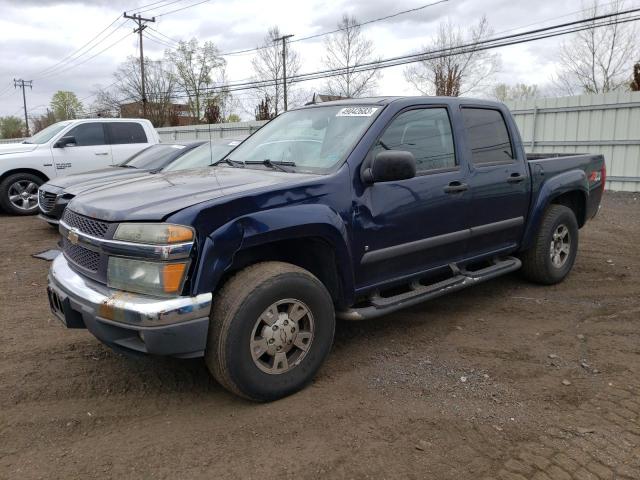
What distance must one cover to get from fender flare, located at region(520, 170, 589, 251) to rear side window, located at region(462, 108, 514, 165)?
552 millimetres

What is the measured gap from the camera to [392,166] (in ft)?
10.9

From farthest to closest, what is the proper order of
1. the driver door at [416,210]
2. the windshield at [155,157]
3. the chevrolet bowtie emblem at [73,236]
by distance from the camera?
the windshield at [155,157]
the driver door at [416,210]
the chevrolet bowtie emblem at [73,236]

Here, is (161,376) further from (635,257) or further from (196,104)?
(196,104)

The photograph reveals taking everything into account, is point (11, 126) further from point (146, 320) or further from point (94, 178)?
point (146, 320)

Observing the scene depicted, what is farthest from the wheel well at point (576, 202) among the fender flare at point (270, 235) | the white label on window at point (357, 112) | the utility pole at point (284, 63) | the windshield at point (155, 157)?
the utility pole at point (284, 63)

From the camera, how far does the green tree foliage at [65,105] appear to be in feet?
205

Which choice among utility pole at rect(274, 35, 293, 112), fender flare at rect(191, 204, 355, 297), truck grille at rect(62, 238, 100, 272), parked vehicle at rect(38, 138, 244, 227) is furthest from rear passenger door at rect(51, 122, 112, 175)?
utility pole at rect(274, 35, 293, 112)

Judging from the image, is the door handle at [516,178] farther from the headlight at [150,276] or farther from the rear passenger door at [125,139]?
the rear passenger door at [125,139]

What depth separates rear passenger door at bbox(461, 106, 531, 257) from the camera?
4.31 m

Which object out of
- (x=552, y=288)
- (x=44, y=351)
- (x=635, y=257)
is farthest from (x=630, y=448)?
(x=635, y=257)

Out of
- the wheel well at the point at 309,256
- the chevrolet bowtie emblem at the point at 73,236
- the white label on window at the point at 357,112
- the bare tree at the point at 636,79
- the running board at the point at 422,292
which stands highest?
the bare tree at the point at 636,79

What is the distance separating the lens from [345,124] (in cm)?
384

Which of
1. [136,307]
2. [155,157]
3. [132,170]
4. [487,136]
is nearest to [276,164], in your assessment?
[136,307]

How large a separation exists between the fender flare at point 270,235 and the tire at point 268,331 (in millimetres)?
164
